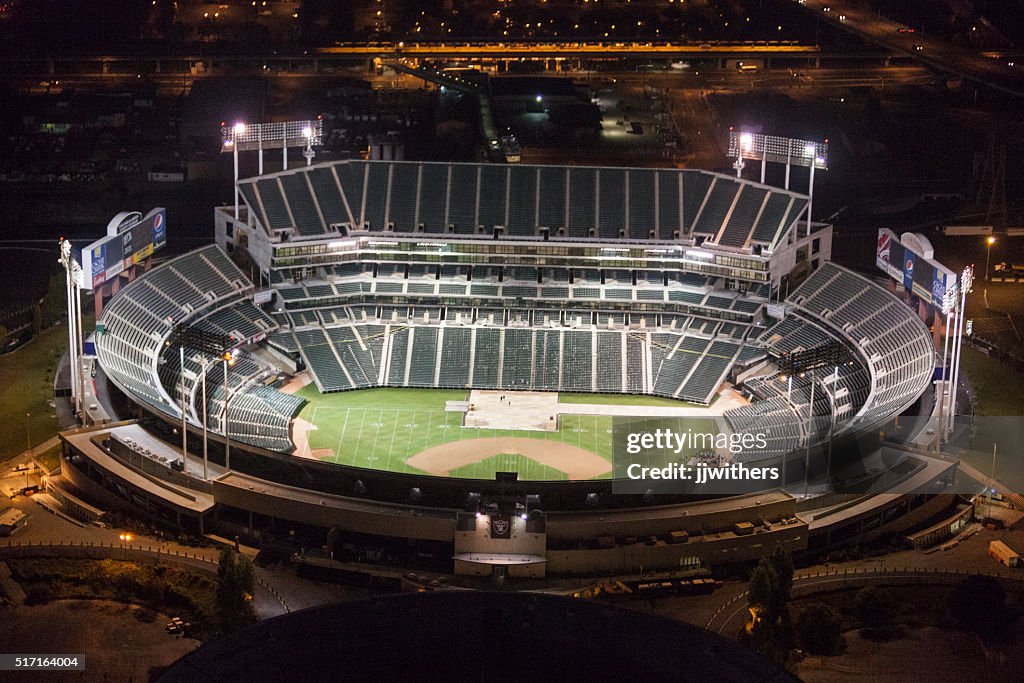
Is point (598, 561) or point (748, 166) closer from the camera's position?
point (598, 561)

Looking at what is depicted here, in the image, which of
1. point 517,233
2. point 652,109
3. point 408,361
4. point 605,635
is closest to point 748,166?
point 652,109

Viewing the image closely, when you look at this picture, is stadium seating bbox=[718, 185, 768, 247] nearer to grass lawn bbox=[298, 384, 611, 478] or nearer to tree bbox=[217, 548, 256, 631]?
grass lawn bbox=[298, 384, 611, 478]

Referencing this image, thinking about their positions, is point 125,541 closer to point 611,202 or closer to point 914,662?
point 914,662

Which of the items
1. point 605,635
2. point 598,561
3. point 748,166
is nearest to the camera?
point 605,635

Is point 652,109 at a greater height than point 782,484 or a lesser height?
greater

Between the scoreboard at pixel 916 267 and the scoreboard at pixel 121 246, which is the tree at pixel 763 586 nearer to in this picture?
the scoreboard at pixel 916 267

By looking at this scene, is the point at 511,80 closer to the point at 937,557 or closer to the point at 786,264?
the point at 786,264

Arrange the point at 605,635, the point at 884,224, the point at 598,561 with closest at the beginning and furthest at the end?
the point at 605,635
the point at 598,561
the point at 884,224
